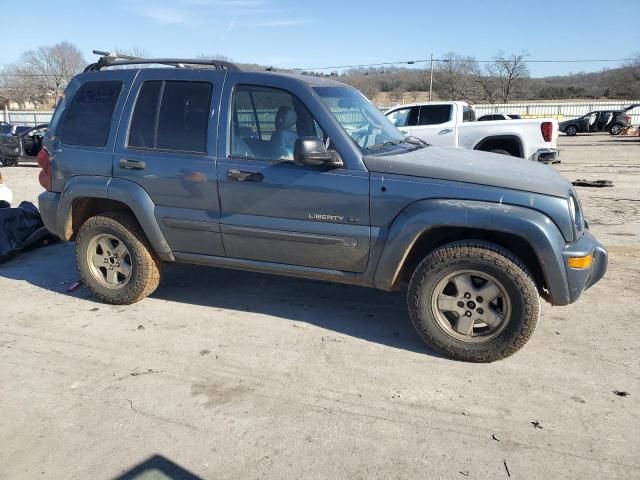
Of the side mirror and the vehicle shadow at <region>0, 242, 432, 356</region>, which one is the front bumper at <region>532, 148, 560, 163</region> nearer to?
the vehicle shadow at <region>0, 242, 432, 356</region>

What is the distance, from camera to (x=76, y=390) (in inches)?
131

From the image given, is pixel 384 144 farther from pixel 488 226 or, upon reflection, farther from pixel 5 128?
pixel 5 128

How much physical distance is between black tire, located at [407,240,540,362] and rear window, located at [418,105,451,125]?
30.6 ft

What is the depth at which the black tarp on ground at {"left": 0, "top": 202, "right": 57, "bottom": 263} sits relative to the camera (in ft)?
20.2

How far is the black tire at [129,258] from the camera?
453cm

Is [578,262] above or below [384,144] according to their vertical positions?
below

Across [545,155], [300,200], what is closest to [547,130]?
[545,155]

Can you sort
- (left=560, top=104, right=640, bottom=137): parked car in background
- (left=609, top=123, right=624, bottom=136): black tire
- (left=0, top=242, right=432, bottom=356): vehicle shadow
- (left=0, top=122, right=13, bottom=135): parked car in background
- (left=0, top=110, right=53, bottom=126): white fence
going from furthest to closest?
(left=0, top=110, right=53, bottom=126): white fence, (left=560, top=104, right=640, bottom=137): parked car in background, (left=609, top=123, right=624, bottom=136): black tire, (left=0, top=122, right=13, bottom=135): parked car in background, (left=0, top=242, right=432, bottom=356): vehicle shadow

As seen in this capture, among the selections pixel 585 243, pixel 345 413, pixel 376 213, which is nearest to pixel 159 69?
pixel 376 213

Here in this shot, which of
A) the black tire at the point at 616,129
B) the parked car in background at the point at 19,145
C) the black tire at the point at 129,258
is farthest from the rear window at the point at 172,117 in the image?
the black tire at the point at 616,129

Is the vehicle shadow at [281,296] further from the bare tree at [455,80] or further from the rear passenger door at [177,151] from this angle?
the bare tree at [455,80]

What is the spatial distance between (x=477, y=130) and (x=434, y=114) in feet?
4.50

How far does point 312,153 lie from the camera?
3.56 meters

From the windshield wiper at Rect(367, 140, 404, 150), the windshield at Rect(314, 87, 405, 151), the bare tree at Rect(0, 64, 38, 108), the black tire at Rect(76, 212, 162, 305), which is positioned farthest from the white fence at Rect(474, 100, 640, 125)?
the bare tree at Rect(0, 64, 38, 108)
